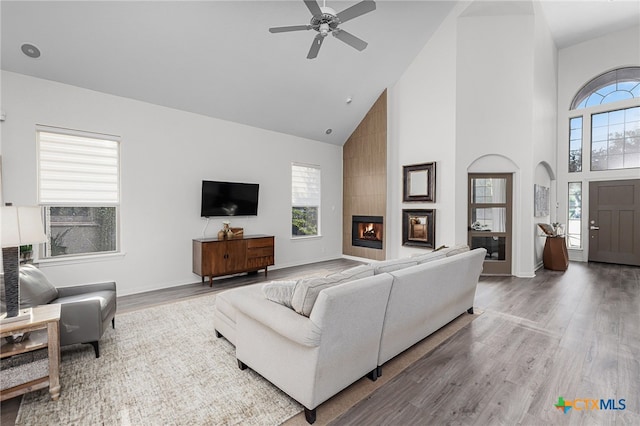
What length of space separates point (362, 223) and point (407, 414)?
18.4ft

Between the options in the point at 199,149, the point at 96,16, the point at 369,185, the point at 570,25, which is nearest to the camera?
the point at 96,16

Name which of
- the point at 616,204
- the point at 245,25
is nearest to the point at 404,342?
the point at 245,25

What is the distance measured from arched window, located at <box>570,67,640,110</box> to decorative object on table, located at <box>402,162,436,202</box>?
15.2 ft

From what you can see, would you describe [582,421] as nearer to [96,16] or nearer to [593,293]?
[593,293]

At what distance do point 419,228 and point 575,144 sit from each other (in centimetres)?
487

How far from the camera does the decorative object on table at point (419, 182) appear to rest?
20.0 feet

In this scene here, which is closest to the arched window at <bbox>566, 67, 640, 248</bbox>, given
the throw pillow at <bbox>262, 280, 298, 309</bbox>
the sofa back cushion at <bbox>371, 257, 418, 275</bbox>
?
the sofa back cushion at <bbox>371, 257, 418, 275</bbox>

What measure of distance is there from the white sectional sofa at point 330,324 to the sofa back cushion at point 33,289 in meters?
1.60

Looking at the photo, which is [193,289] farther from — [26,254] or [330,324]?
[330,324]

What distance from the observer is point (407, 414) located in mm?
1975

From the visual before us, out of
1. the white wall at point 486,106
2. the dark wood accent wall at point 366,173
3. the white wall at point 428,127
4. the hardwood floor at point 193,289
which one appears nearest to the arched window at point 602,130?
the white wall at point 486,106

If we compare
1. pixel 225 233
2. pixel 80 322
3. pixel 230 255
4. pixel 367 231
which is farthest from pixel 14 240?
pixel 367 231

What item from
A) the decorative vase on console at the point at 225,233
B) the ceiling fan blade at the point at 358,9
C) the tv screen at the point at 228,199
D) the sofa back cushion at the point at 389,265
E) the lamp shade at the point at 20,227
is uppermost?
the ceiling fan blade at the point at 358,9

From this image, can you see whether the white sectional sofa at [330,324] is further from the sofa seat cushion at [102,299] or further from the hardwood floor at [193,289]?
the hardwood floor at [193,289]
